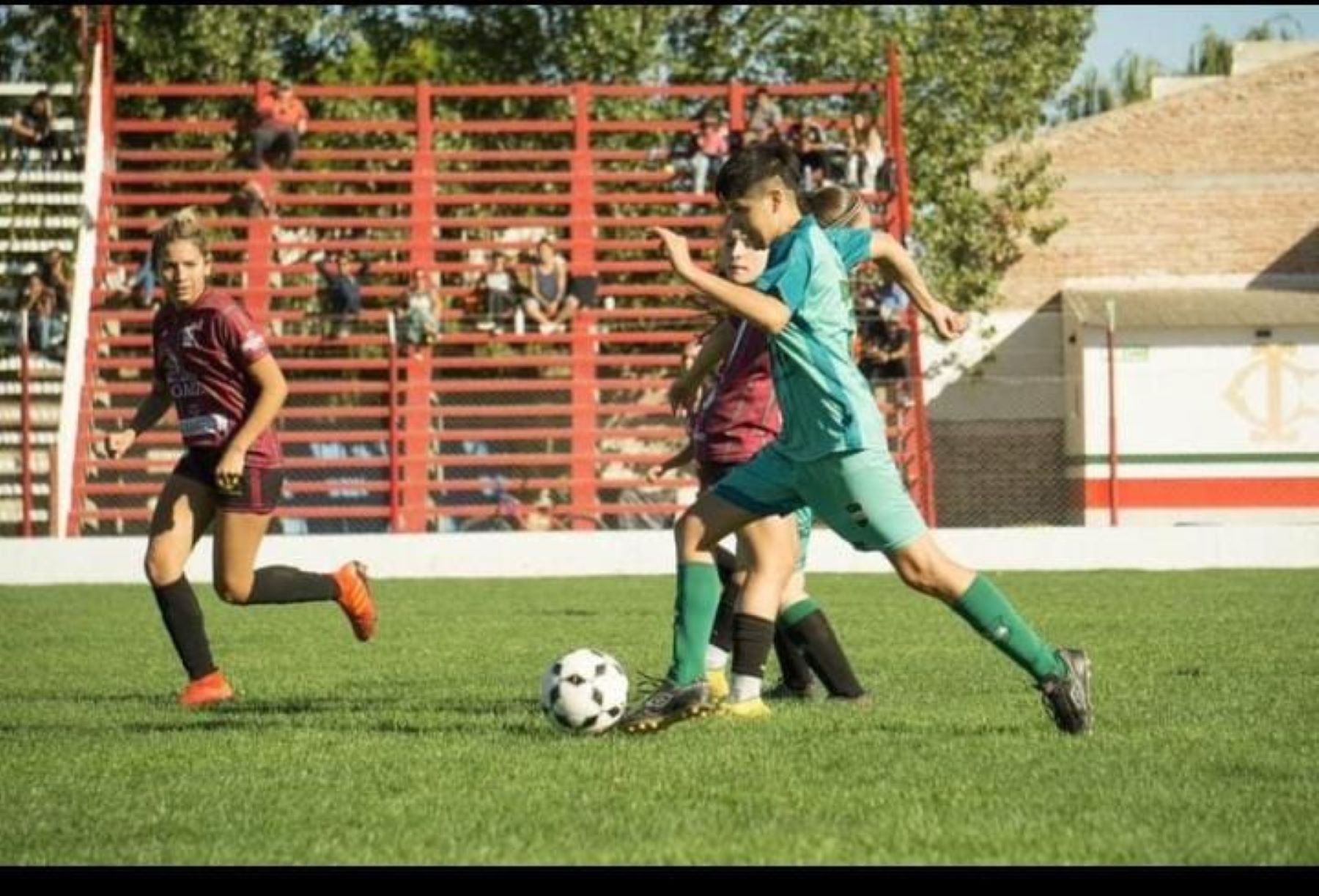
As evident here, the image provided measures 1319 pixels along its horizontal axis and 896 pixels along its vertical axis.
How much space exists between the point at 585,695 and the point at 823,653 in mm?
1521

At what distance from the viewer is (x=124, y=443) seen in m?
9.90

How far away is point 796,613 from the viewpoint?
9.15m

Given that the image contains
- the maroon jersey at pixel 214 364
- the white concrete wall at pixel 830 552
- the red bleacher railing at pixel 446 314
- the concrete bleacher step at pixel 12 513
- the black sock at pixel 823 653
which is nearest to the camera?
the black sock at pixel 823 653

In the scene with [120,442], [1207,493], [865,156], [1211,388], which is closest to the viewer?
[120,442]

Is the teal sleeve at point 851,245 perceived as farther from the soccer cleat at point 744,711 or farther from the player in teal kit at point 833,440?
the soccer cleat at point 744,711

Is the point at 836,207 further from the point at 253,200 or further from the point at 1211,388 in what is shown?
the point at 1211,388

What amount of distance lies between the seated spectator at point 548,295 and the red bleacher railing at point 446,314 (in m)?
0.24

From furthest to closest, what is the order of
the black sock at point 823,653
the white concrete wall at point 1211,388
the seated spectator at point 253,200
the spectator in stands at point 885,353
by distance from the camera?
the white concrete wall at point 1211,388 < the seated spectator at point 253,200 < the spectator in stands at point 885,353 < the black sock at point 823,653

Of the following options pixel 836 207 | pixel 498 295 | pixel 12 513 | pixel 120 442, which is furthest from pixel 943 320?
pixel 498 295

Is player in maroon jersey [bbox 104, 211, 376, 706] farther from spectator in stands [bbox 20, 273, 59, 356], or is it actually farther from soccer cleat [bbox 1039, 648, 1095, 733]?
spectator in stands [bbox 20, 273, 59, 356]

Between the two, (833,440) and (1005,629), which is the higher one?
(833,440)

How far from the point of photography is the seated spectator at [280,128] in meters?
26.7

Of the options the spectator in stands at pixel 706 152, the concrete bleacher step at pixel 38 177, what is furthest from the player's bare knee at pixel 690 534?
the concrete bleacher step at pixel 38 177
